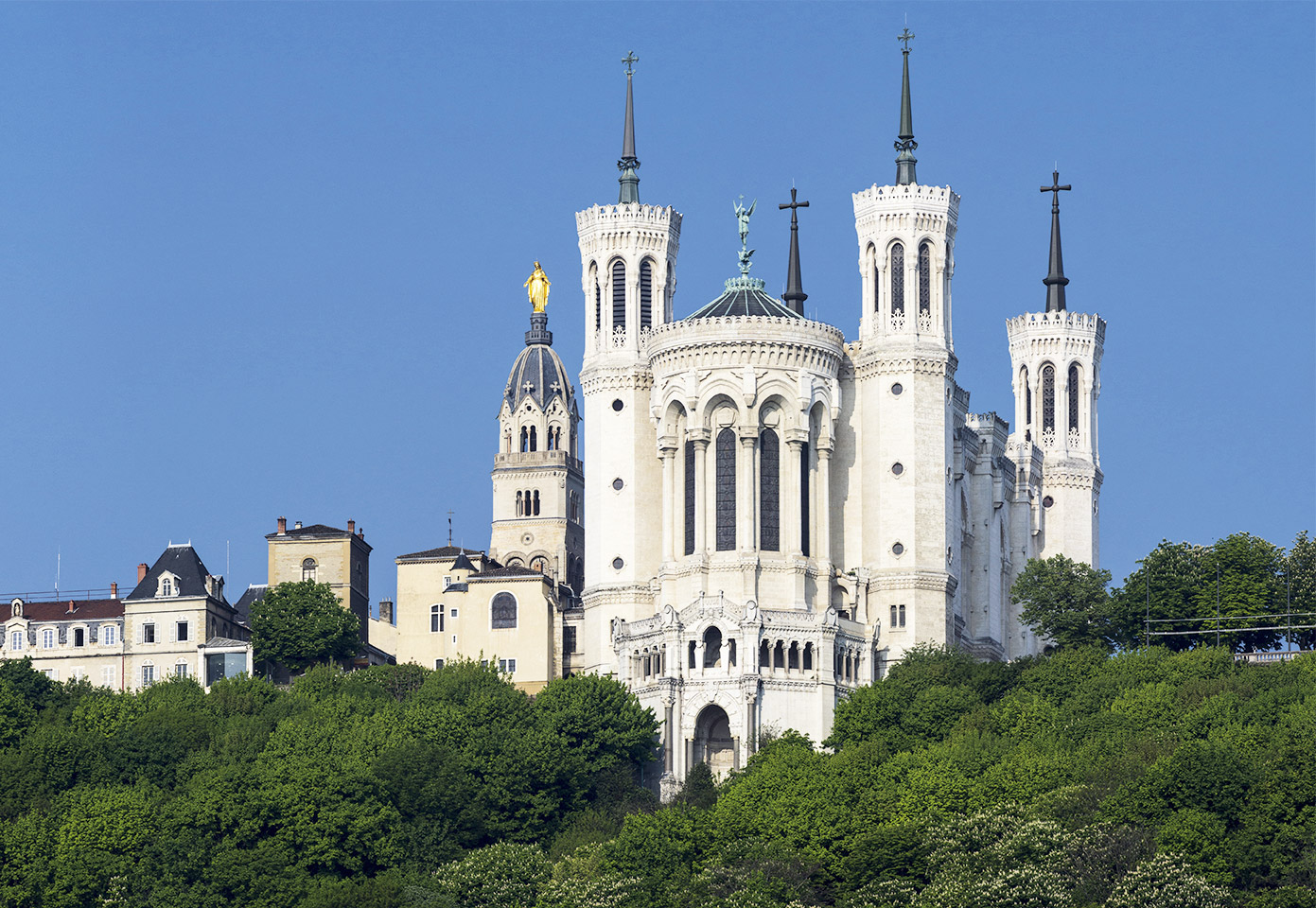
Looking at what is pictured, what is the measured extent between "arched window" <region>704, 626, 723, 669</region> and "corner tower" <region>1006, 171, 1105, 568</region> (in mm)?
38422

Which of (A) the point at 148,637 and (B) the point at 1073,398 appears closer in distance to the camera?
(A) the point at 148,637

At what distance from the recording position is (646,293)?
15875 cm

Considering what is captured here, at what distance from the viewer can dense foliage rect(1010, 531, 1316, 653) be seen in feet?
480

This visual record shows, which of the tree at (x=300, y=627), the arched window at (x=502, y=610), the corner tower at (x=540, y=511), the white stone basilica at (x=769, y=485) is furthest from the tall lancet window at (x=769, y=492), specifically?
the corner tower at (x=540, y=511)

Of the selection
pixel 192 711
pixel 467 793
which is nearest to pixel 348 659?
pixel 192 711

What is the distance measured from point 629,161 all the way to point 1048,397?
32166mm

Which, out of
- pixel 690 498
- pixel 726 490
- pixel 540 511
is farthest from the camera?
pixel 540 511

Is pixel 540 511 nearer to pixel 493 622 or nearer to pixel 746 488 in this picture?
pixel 493 622

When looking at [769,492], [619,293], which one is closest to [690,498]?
[769,492]

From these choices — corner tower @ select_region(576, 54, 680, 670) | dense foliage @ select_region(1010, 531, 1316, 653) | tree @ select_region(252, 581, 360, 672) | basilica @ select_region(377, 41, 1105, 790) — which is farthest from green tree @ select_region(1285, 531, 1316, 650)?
tree @ select_region(252, 581, 360, 672)

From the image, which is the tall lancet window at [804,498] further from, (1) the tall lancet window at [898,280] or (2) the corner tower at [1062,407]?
(2) the corner tower at [1062,407]

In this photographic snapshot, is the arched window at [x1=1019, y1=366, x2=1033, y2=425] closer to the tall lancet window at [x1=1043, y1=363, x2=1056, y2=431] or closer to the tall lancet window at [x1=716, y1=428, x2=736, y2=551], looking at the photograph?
the tall lancet window at [x1=1043, y1=363, x2=1056, y2=431]

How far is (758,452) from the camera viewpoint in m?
150

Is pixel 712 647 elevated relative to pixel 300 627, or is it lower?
lower
